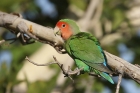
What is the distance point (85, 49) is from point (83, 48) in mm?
18

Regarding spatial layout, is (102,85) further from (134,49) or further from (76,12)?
(76,12)

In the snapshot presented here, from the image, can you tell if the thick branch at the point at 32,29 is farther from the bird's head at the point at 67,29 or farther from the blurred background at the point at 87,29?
the blurred background at the point at 87,29

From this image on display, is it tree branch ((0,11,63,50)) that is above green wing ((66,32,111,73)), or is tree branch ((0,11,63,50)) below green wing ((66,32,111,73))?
above

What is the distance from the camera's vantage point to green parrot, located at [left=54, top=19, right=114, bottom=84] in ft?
9.10

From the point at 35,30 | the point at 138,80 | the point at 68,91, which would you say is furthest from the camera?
the point at 68,91

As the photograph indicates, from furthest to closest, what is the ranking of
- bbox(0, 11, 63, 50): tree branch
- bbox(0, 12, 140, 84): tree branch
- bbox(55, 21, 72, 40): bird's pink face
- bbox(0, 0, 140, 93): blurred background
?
bbox(0, 0, 140, 93): blurred background
bbox(55, 21, 72, 40): bird's pink face
bbox(0, 11, 63, 50): tree branch
bbox(0, 12, 140, 84): tree branch

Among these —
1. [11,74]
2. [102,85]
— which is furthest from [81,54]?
[102,85]

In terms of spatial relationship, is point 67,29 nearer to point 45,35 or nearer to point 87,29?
point 45,35

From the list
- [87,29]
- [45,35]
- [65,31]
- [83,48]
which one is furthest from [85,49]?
[87,29]

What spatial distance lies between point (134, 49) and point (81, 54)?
7.06 feet

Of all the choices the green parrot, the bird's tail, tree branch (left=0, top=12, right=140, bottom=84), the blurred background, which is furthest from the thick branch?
the blurred background

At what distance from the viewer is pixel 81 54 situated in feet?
9.41

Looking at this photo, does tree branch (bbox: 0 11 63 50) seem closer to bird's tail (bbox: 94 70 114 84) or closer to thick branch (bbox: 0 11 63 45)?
thick branch (bbox: 0 11 63 45)

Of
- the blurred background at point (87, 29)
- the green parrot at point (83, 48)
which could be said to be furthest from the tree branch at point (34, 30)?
the blurred background at point (87, 29)
